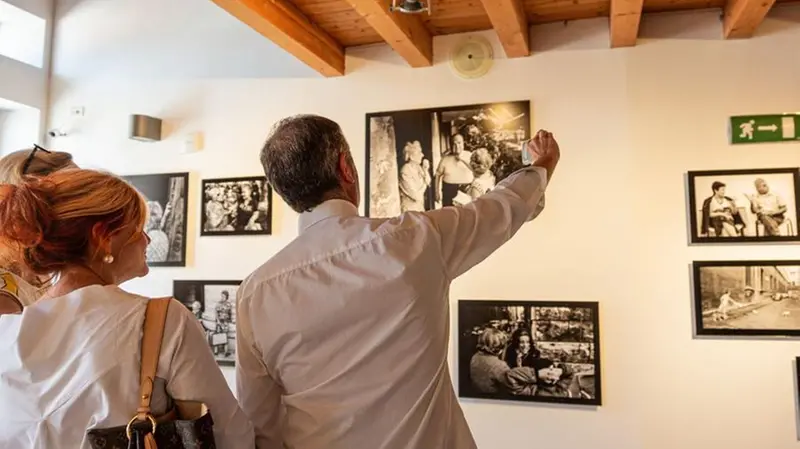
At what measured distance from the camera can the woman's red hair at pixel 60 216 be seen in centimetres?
93

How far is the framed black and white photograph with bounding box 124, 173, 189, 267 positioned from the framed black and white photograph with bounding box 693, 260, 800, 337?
242 cm

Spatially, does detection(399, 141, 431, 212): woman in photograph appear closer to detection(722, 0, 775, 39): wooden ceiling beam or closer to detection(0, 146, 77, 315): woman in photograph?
detection(722, 0, 775, 39): wooden ceiling beam

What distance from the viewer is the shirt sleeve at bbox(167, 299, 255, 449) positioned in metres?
0.94

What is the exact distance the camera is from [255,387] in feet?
3.94

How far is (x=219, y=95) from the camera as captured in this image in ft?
10.7

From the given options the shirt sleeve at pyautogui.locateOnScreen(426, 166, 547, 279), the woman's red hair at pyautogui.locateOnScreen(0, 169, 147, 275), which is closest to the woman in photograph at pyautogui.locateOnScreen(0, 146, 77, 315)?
the woman's red hair at pyautogui.locateOnScreen(0, 169, 147, 275)

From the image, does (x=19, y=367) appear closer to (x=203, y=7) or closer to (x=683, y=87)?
(x=683, y=87)

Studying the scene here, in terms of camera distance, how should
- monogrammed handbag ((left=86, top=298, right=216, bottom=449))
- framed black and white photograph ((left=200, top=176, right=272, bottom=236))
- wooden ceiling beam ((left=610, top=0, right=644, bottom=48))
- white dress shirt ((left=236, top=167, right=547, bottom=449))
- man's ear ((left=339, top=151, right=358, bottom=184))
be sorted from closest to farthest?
monogrammed handbag ((left=86, top=298, right=216, bottom=449)) → white dress shirt ((left=236, top=167, right=547, bottom=449)) → man's ear ((left=339, top=151, right=358, bottom=184)) → wooden ceiling beam ((left=610, top=0, right=644, bottom=48)) → framed black and white photograph ((left=200, top=176, right=272, bottom=236))

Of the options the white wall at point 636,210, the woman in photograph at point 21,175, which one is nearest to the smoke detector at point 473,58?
the white wall at point 636,210

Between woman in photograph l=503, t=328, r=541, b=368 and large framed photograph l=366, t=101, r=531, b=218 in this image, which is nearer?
woman in photograph l=503, t=328, r=541, b=368

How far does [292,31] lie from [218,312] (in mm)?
1412

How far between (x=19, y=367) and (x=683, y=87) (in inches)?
99.8

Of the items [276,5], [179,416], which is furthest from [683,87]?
[179,416]

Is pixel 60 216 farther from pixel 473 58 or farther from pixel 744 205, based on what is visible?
pixel 744 205
